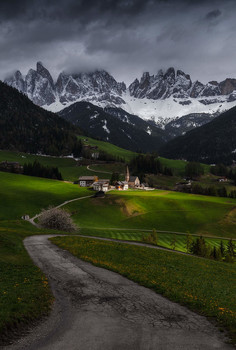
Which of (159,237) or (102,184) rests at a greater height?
(102,184)

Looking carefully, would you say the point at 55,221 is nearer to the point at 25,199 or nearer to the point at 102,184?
the point at 25,199

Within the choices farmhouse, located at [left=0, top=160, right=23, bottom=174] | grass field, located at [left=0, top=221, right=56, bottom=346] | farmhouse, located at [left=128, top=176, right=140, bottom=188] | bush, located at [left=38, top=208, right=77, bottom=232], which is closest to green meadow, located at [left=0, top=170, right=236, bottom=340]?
bush, located at [left=38, top=208, right=77, bottom=232]

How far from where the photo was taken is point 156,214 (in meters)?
104

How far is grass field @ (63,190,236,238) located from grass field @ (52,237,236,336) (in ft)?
172

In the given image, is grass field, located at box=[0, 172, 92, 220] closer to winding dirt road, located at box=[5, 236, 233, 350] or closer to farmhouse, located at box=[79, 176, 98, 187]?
farmhouse, located at box=[79, 176, 98, 187]

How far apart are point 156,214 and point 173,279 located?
265 ft

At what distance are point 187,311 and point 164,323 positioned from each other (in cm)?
268

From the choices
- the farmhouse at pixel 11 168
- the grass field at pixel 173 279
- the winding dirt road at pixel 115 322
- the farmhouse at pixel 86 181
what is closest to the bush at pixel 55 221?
the grass field at pixel 173 279

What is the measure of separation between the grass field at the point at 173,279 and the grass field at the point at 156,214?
172 ft

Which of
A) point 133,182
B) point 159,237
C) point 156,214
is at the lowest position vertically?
point 159,237

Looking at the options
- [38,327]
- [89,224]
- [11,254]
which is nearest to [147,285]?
[38,327]

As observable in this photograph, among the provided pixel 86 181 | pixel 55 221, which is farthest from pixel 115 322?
pixel 86 181

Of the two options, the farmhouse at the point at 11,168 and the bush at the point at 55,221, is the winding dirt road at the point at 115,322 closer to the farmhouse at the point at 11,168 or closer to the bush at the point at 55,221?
the bush at the point at 55,221

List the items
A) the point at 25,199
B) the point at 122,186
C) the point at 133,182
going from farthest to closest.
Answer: the point at 133,182 < the point at 122,186 < the point at 25,199
